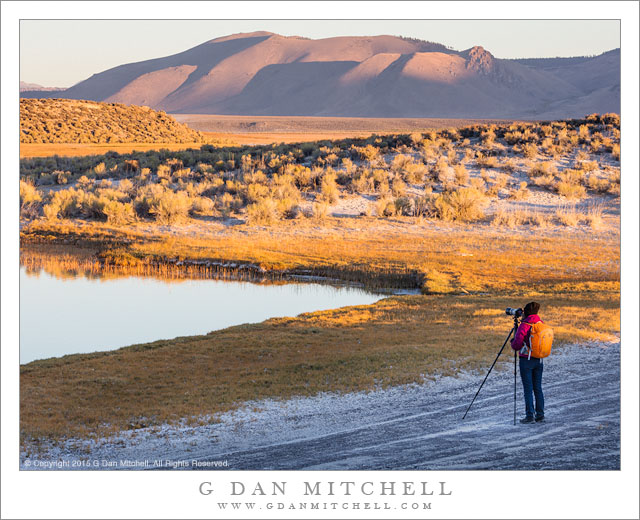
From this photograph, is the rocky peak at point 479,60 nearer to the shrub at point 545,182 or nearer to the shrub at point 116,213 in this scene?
the shrub at point 545,182

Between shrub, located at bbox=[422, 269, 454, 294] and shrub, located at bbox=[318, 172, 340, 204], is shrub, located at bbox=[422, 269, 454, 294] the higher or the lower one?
the lower one

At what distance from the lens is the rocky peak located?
3221 inches

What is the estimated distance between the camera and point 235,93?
304 feet

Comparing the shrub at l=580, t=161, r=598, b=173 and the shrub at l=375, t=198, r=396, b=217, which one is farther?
the shrub at l=580, t=161, r=598, b=173

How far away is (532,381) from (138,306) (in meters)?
12.6

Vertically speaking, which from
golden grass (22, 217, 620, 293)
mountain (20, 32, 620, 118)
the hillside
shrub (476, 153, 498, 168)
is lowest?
golden grass (22, 217, 620, 293)

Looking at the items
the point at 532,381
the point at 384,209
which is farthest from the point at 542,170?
the point at 532,381

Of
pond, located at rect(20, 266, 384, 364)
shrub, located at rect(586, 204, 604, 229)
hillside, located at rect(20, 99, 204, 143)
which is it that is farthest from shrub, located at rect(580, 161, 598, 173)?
hillside, located at rect(20, 99, 204, 143)

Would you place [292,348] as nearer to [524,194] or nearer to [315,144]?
[524,194]

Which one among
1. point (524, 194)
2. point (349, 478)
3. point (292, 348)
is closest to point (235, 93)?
point (524, 194)

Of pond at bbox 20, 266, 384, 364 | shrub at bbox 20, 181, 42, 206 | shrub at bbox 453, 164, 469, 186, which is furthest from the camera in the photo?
shrub at bbox 453, 164, 469, 186

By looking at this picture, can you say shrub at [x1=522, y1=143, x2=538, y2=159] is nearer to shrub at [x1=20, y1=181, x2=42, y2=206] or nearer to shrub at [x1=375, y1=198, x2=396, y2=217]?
shrub at [x1=375, y1=198, x2=396, y2=217]

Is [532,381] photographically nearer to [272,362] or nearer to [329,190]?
[272,362]

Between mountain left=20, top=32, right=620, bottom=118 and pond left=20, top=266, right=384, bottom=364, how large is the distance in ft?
146
